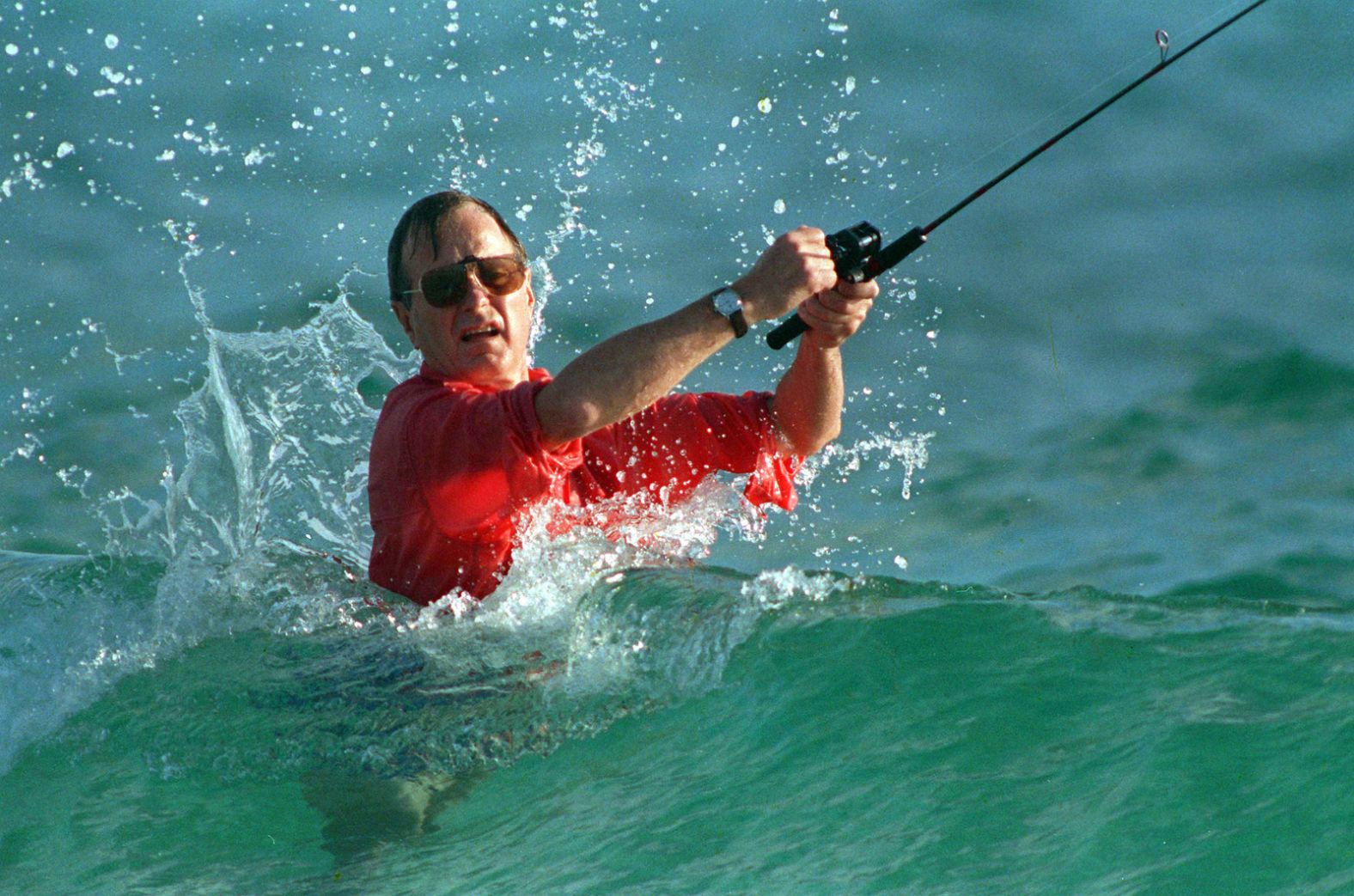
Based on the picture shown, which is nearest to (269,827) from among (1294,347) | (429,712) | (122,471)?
(429,712)

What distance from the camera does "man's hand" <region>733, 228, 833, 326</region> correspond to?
11.2 feet

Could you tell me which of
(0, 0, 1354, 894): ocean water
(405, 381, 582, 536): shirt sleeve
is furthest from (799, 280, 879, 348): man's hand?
(0, 0, 1354, 894): ocean water

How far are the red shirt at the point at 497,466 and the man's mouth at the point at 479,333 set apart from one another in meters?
0.14

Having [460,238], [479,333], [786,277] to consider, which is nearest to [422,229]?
[460,238]

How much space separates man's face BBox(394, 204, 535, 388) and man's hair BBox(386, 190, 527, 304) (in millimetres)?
20

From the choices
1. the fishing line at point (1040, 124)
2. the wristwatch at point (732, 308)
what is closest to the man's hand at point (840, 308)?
the wristwatch at point (732, 308)

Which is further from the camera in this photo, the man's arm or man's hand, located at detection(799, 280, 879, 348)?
man's hand, located at detection(799, 280, 879, 348)

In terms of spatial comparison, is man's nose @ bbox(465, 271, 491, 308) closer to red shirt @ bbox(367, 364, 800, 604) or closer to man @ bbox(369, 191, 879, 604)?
man @ bbox(369, 191, 879, 604)

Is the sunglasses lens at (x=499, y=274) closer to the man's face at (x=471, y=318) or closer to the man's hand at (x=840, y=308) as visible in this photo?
the man's face at (x=471, y=318)

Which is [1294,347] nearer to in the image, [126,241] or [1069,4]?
[1069,4]

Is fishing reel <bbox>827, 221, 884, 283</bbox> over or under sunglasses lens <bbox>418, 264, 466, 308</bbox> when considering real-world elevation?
under

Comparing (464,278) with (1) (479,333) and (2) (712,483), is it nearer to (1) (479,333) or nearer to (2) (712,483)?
(1) (479,333)

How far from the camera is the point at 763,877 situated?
3221mm

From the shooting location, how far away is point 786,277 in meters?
3.41
